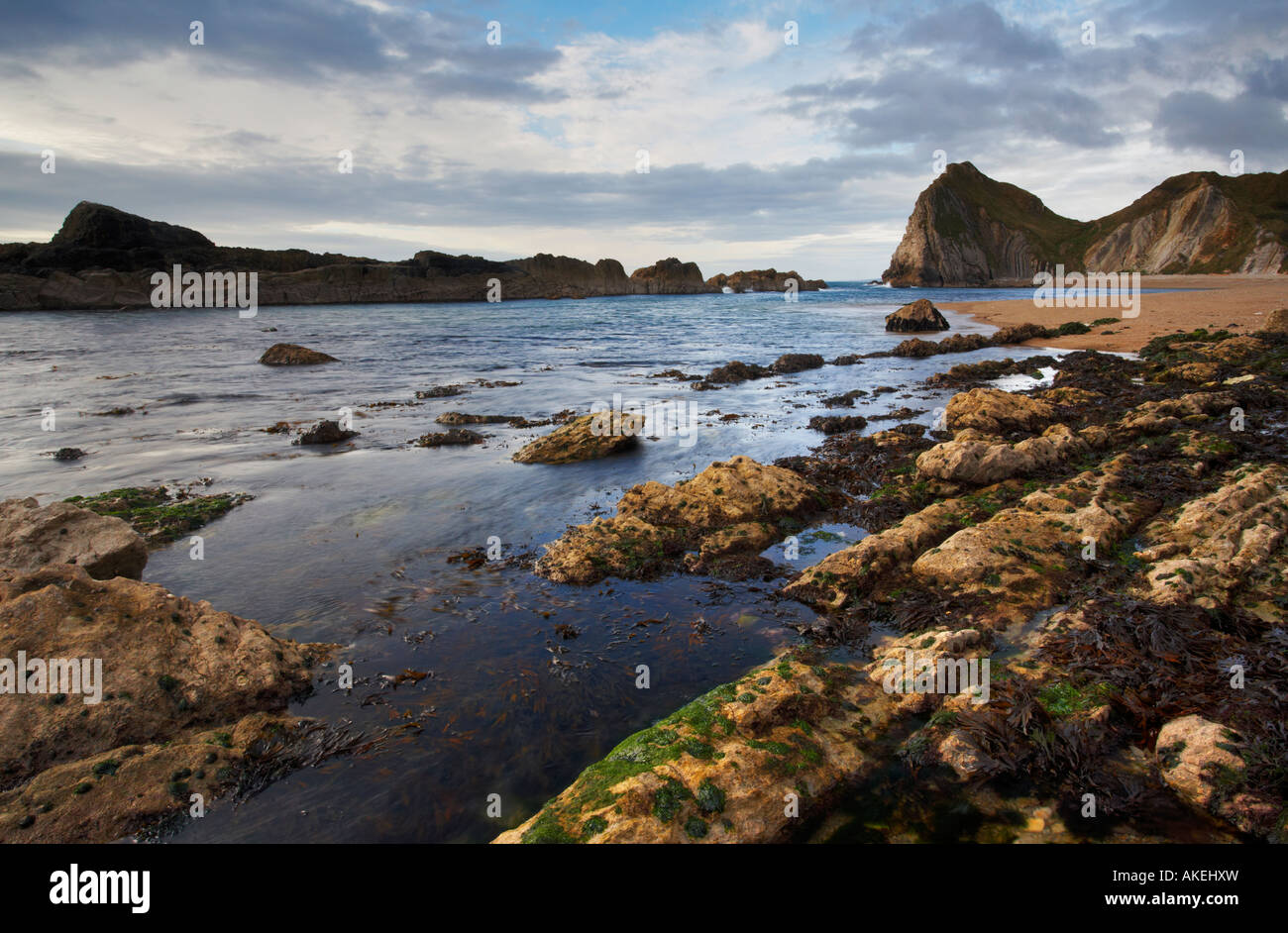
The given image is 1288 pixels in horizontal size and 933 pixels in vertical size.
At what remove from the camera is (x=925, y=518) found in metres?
8.84

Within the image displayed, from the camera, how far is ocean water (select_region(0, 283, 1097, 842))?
5035mm

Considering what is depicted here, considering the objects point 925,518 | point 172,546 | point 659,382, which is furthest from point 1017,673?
point 659,382

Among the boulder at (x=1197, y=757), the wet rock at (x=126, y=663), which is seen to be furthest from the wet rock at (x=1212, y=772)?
the wet rock at (x=126, y=663)

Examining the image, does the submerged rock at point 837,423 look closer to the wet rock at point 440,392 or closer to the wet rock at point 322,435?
the wet rock at point 322,435

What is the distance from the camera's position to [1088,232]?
571 ft

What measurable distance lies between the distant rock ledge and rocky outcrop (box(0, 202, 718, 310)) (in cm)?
14

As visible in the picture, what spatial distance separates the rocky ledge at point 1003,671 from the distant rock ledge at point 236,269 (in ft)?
335

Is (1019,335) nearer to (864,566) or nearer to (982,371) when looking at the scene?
(982,371)

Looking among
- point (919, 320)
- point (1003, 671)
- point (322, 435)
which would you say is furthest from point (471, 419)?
point (919, 320)

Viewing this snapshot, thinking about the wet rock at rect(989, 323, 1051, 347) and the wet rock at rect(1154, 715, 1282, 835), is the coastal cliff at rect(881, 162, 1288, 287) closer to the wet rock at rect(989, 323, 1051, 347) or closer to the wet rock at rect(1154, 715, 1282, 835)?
the wet rock at rect(989, 323, 1051, 347)

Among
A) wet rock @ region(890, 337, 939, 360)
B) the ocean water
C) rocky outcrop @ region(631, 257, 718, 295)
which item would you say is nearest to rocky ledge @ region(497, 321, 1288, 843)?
the ocean water

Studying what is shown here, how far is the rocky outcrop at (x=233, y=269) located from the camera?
255ft
